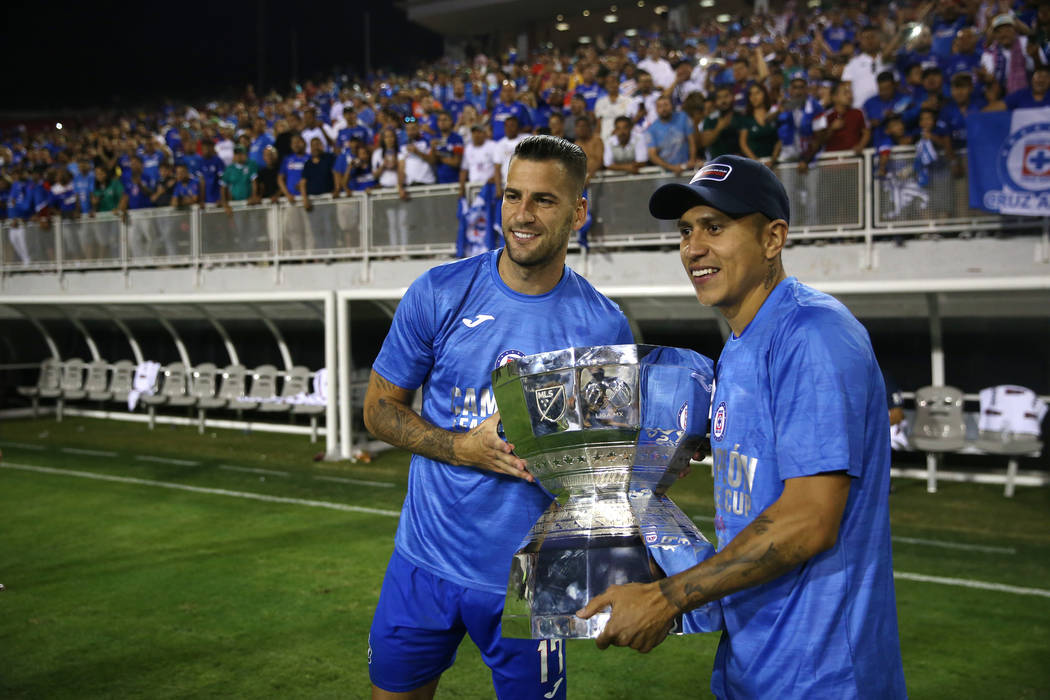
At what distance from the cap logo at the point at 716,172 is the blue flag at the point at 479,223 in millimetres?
9657

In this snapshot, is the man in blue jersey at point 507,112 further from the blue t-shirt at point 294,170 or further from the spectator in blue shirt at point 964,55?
the spectator in blue shirt at point 964,55

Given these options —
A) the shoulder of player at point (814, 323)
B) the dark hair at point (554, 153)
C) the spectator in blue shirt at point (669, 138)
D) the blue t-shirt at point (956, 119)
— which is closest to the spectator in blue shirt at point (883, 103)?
the blue t-shirt at point (956, 119)

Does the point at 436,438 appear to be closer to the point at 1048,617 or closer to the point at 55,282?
the point at 1048,617

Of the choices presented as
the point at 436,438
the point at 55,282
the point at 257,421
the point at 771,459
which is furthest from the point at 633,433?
the point at 55,282

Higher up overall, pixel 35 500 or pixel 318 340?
pixel 318 340

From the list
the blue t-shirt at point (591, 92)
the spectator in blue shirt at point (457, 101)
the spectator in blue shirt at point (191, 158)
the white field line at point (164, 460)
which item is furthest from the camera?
the spectator in blue shirt at point (457, 101)

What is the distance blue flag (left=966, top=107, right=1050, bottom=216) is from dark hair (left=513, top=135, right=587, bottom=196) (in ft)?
25.2

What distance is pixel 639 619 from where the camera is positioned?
1.81m

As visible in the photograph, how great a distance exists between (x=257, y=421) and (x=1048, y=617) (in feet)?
43.7

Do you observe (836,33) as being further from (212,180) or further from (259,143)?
(212,180)

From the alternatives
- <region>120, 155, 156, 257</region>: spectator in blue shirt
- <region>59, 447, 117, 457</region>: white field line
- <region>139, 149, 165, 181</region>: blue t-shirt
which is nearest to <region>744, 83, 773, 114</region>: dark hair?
<region>59, 447, 117, 457</region>: white field line

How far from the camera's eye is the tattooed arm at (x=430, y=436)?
2523 mm

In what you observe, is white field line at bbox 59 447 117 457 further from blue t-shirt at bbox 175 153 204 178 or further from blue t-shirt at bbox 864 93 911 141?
blue t-shirt at bbox 864 93 911 141

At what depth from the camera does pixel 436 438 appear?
2830 mm
